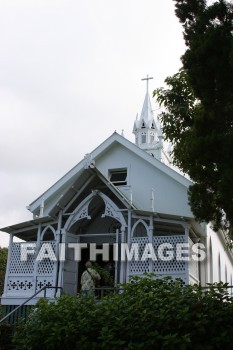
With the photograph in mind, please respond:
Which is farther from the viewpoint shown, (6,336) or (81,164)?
(81,164)

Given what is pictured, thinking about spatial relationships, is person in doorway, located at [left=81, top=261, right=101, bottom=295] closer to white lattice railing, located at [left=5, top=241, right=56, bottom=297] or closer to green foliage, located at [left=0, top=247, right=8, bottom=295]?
white lattice railing, located at [left=5, top=241, right=56, bottom=297]

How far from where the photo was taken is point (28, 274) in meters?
17.1

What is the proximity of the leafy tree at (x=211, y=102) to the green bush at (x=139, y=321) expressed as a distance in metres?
1.88

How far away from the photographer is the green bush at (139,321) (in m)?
8.81

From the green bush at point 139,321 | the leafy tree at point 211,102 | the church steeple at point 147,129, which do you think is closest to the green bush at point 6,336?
the green bush at point 139,321

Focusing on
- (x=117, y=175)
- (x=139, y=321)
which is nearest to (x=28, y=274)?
(x=117, y=175)

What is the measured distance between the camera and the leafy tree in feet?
31.1

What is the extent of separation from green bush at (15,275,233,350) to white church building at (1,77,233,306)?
488cm

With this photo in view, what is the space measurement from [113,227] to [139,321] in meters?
9.97

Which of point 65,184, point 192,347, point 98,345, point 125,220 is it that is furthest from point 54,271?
point 192,347

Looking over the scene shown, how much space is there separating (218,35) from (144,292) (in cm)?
579

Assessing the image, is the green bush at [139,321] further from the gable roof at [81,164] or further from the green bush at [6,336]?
the gable roof at [81,164]

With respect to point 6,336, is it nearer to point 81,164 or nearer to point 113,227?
point 113,227

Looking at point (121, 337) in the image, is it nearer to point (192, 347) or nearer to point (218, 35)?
point (192, 347)
